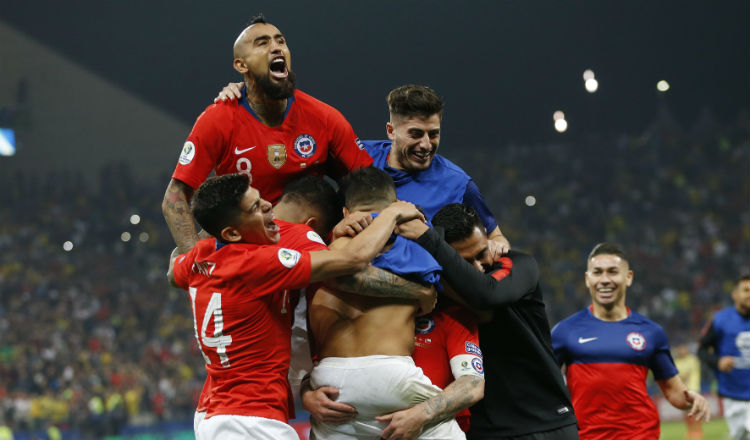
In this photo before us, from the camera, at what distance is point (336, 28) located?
2258cm

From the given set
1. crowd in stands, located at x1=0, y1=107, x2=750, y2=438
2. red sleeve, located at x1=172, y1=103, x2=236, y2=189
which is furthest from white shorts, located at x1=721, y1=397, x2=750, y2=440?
crowd in stands, located at x1=0, y1=107, x2=750, y2=438

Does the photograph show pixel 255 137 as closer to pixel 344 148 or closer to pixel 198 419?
pixel 344 148

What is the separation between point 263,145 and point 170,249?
75.0ft

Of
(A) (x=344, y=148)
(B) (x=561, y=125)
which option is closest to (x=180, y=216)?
(A) (x=344, y=148)

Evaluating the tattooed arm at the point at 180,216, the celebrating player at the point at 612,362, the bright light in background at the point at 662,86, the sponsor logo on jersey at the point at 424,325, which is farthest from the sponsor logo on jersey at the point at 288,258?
the bright light in background at the point at 662,86

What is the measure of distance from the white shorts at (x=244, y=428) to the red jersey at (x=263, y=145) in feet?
5.07

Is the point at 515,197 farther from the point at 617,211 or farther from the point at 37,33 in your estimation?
the point at 37,33

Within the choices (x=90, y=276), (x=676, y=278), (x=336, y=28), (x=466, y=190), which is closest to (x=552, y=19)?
(x=336, y=28)

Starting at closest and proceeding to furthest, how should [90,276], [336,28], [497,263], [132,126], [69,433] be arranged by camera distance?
[497,263] < [69,433] < [336,28] < [90,276] < [132,126]

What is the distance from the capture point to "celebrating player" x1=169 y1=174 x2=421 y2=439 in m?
3.41

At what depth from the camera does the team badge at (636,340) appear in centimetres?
646

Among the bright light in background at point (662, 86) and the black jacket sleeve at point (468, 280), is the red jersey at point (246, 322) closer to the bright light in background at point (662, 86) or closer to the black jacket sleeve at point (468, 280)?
the black jacket sleeve at point (468, 280)

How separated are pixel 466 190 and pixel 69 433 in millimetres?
14546

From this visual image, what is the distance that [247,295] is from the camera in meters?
3.46
